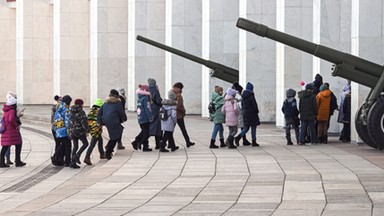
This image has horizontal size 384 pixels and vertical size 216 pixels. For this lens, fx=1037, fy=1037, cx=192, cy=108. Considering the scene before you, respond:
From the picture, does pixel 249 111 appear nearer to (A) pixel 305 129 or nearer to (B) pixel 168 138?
(A) pixel 305 129

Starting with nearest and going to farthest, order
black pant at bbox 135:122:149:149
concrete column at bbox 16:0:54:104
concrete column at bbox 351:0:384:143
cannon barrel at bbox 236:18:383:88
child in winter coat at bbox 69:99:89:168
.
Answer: child in winter coat at bbox 69:99:89:168, cannon barrel at bbox 236:18:383:88, black pant at bbox 135:122:149:149, concrete column at bbox 351:0:384:143, concrete column at bbox 16:0:54:104

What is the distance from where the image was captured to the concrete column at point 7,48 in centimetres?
6638

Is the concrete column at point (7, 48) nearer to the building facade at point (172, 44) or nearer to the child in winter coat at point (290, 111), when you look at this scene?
the building facade at point (172, 44)

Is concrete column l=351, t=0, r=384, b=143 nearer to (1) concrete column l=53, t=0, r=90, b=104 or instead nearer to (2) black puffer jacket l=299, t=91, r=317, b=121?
(2) black puffer jacket l=299, t=91, r=317, b=121

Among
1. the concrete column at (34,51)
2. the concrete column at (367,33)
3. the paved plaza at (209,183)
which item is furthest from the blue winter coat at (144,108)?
the concrete column at (34,51)

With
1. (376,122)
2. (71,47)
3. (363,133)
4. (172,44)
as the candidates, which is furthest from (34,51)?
(376,122)

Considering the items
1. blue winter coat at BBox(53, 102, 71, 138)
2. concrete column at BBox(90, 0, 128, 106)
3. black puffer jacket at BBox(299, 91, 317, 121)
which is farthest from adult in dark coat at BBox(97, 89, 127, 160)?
concrete column at BBox(90, 0, 128, 106)

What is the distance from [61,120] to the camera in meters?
21.8

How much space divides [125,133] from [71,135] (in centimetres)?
920

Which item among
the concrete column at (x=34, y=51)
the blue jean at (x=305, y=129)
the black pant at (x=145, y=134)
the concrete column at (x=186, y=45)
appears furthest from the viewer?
the concrete column at (x=34, y=51)

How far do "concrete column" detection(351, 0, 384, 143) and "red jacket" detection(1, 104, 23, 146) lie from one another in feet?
25.9

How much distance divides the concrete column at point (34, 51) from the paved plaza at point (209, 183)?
35.8m

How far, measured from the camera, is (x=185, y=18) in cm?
4278

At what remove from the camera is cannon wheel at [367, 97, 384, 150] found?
21766 mm
